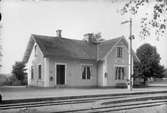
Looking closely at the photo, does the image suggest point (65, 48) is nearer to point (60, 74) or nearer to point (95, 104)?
point (60, 74)

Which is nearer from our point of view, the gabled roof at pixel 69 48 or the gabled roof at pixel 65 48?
the gabled roof at pixel 69 48

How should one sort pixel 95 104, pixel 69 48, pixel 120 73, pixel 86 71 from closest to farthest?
pixel 95 104
pixel 69 48
pixel 86 71
pixel 120 73

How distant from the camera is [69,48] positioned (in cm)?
1188

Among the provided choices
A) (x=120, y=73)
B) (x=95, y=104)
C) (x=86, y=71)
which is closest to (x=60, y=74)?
(x=86, y=71)

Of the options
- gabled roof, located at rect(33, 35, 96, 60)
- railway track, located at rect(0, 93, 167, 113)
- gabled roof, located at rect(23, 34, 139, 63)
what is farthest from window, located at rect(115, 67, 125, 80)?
railway track, located at rect(0, 93, 167, 113)

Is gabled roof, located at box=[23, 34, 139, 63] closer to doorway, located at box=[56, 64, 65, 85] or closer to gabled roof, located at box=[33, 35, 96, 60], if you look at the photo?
gabled roof, located at box=[33, 35, 96, 60]

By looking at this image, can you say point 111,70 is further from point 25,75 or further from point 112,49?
point 25,75

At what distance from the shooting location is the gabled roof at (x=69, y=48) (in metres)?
10.3

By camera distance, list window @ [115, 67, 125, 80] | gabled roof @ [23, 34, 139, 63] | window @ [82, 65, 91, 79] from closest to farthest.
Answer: gabled roof @ [23, 34, 139, 63] → window @ [82, 65, 91, 79] → window @ [115, 67, 125, 80]

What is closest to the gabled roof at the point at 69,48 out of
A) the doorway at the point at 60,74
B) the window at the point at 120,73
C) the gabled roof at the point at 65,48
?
the gabled roof at the point at 65,48

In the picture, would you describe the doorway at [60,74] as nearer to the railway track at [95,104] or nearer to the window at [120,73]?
the window at [120,73]

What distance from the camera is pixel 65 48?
1158 cm

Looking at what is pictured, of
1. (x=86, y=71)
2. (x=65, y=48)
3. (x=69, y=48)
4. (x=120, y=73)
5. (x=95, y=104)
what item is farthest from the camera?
(x=120, y=73)

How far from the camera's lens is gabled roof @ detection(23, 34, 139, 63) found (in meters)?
10.3
